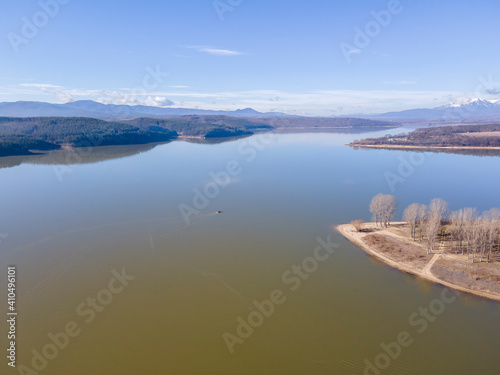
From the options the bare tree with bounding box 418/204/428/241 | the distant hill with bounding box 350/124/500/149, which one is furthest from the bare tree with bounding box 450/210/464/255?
the distant hill with bounding box 350/124/500/149

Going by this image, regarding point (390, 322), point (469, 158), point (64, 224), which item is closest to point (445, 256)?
point (390, 322)

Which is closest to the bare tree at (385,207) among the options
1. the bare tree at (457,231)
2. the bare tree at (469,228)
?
the bare tree at (457,231)

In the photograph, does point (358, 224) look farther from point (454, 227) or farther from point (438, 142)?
point (438, 142)

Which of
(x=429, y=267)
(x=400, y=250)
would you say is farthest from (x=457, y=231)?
(x=429, y=267)

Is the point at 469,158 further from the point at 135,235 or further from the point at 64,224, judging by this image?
the point at 64,224

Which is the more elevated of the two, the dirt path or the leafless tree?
the leafless tree

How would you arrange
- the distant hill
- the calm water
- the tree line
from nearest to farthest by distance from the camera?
the calm water
the tree line
the distant hill

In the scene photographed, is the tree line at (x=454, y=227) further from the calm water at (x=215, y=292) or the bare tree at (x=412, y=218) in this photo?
the calm water at (x=215, y=292)

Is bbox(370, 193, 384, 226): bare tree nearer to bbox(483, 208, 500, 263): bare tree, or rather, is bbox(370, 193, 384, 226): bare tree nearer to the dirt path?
the dirt path
